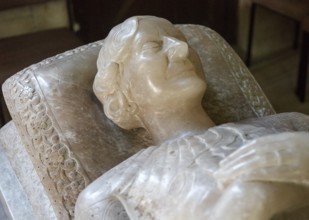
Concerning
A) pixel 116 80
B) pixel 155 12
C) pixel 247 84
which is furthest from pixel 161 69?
pixel 155 12

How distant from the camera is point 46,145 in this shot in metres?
1.53

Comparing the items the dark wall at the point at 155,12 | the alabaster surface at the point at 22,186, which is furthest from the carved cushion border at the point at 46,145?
the dark wall at the point at 155,12

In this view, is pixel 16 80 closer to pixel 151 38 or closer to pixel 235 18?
pixel 151 38

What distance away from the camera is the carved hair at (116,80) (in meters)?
1.42

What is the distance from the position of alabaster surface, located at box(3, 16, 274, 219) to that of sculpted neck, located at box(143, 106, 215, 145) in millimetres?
144

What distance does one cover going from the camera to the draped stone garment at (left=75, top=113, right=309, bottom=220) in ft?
3.72

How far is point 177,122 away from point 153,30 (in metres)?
0.24

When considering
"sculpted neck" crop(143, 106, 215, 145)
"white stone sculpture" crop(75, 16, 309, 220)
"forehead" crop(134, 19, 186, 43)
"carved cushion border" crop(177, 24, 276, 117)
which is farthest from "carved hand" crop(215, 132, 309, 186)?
"carved cushion border" crop(177, 24, 276, 117)

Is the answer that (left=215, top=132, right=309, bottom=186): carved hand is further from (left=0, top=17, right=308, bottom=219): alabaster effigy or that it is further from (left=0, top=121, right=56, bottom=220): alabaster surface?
(left=0, top=121, right=56, bottom=220): alabaster surface

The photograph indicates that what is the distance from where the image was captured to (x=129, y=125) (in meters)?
1.55

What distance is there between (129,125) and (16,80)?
0.40 metres

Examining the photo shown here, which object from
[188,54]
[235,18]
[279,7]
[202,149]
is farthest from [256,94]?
[235,18]

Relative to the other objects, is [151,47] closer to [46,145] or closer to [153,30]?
[153,30]

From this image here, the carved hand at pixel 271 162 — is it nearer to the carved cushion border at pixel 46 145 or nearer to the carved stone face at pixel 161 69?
the carved stone face at pixel 161 69
